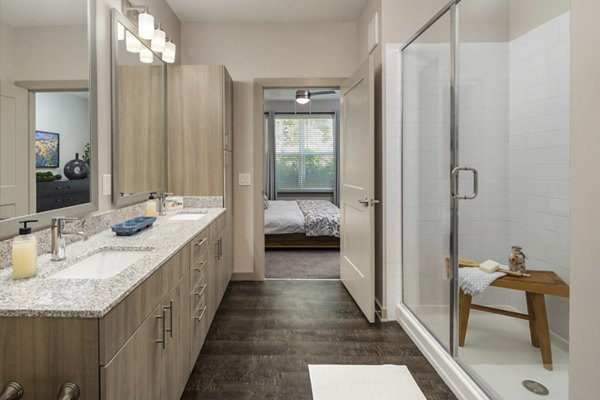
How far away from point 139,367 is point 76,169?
1.13m

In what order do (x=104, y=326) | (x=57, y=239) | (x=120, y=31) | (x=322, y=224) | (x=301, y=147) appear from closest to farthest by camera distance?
(x=104, y=326) → (x=57, y=239) → (x=120, y=31) → (x=322, y=224) → (x=301, y=147)

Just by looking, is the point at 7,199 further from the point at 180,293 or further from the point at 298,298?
the point at 298,298

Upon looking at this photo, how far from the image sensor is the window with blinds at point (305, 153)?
26.5ft

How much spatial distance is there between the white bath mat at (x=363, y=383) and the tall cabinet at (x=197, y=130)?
1495 millimetres

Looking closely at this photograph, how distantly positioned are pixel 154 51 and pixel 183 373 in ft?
7.74

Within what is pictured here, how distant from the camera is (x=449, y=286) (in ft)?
7.41

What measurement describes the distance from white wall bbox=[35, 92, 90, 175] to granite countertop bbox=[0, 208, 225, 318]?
1.42 feet

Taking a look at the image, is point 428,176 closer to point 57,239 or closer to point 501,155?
point 501,155

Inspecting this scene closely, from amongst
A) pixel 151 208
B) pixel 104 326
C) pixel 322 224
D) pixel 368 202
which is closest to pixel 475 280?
pixel 368 202

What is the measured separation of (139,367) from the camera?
1.24 metres

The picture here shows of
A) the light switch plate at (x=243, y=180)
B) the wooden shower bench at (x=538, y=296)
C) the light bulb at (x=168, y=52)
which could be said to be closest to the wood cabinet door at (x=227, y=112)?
the light switch plate at (x=243, y=180)

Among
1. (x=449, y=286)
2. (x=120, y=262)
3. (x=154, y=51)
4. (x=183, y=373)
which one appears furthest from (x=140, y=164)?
(x=449, y=286)

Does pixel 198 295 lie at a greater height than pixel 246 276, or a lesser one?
greater

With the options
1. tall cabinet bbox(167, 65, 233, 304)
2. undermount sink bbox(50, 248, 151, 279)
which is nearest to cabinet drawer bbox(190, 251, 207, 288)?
undermount sink bbox(50, 248, 151, 279)
